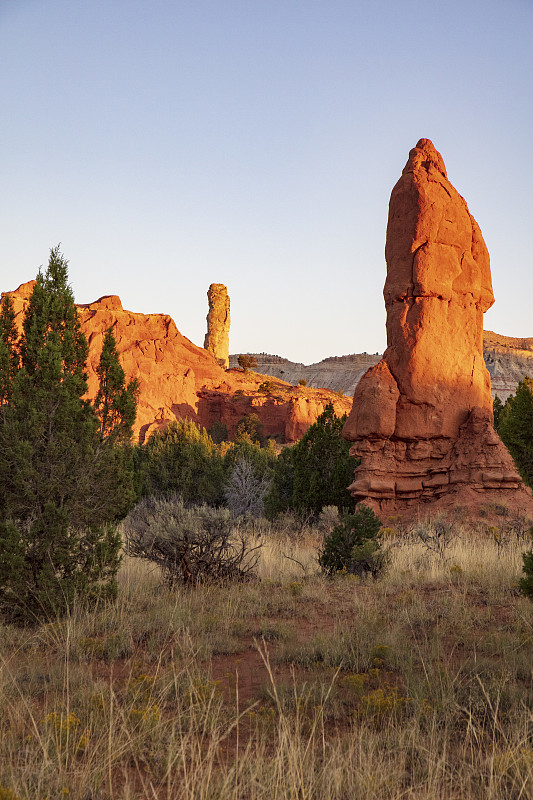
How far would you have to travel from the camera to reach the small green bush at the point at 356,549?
321 inches

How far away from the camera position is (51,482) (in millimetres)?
5746

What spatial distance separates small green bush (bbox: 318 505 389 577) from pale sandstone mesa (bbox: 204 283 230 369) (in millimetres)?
68629

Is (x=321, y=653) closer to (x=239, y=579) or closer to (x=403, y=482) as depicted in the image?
(x=239, y=579)

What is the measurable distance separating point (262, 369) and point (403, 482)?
272ft

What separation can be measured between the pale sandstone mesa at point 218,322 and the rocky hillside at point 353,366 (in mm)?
18326

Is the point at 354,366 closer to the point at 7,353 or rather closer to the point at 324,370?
the point at 324,370

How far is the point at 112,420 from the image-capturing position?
6707 mm

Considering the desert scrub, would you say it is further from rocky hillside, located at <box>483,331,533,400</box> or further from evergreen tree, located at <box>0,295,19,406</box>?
rocky hillside, located at <box>483,331,533,400</box>

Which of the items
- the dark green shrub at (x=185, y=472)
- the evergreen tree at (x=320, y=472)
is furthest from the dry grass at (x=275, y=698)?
the dark green shrub at (x=185, y=472)

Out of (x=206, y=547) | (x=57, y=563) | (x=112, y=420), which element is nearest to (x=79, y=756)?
(x=57, y=563)

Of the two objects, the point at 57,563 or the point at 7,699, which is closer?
the point at 7,699

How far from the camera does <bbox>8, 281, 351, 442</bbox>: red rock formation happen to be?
157 ft

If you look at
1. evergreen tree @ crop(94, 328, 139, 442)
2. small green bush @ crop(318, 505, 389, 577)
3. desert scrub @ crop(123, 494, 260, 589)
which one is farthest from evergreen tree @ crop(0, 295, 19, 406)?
small green bush @ crop(318, 505, 389, 577)

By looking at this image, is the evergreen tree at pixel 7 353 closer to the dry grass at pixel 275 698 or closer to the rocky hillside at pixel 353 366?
the dry grass at pixel 275 698
